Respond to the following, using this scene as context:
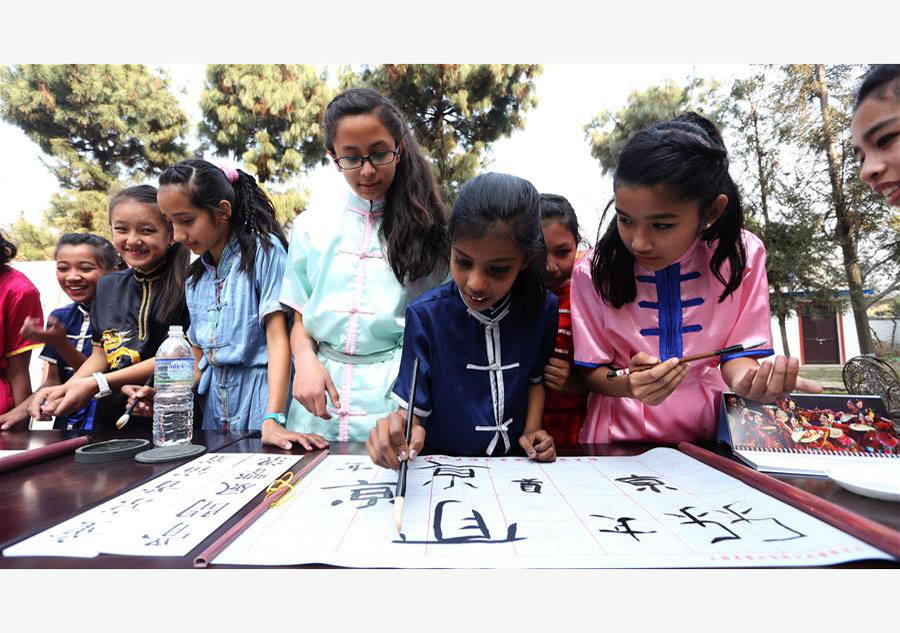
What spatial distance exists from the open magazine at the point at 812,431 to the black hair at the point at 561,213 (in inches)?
28.3

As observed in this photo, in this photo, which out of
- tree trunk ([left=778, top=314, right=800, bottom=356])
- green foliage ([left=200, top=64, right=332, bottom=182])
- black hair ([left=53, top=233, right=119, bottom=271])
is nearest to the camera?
black hair ([left=53, top=233, right=119, bottom=271])

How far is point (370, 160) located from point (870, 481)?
124 cm

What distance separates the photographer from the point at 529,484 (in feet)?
3.02

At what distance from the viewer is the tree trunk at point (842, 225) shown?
5684mm

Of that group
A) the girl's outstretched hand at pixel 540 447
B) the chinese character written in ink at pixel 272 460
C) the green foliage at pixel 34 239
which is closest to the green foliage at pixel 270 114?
the green foliage at pixel 34 239

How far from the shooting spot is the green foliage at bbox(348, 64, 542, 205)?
7.41 metres

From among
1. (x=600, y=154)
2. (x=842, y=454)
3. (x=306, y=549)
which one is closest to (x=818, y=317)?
(x=600, y=154)

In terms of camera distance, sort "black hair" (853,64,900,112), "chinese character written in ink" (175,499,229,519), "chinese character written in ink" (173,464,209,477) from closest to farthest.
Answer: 1. "chinese character written in ink" (175,499,229,519)
2. "black hair" (853,64,900,112)
3. "chinese character written in ink" (173,464,209,477)

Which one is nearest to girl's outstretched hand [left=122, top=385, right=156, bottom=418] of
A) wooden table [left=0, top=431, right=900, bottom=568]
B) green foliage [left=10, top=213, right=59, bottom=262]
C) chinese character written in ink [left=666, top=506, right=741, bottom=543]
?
wooden table [left=0, top=431, right=900, bottom=568]

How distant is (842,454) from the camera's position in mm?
1035

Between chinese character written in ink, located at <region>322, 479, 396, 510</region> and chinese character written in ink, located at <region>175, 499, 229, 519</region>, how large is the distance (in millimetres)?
177

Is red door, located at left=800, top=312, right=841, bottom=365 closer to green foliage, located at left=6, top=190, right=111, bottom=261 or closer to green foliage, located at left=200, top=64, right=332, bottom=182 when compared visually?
green foliage, located at left=200, top=64, right=332, bottom=182

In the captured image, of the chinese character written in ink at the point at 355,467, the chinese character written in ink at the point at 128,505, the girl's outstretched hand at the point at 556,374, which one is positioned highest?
the girl's outstretched hand at the point at 556,374

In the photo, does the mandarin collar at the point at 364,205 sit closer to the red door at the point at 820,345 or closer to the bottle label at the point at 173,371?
the bottle label at the point at 173,371
